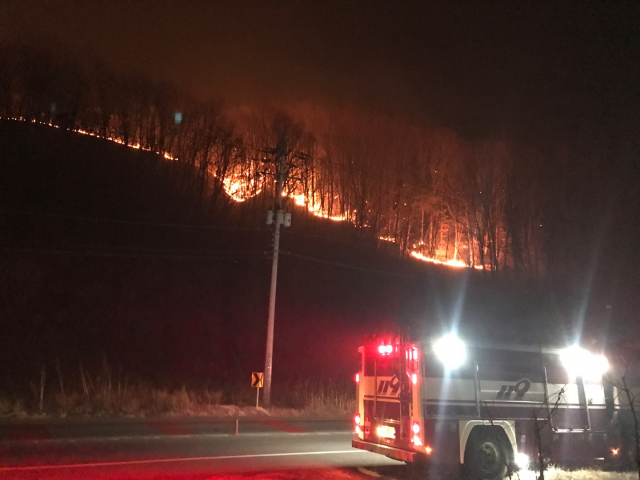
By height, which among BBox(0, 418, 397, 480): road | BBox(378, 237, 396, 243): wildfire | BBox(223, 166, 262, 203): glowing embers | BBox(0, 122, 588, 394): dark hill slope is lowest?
BBox(0, 418, 397, 480): road

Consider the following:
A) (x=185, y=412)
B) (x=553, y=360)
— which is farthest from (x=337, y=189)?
(x=553, y=360)

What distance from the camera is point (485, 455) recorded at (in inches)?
326

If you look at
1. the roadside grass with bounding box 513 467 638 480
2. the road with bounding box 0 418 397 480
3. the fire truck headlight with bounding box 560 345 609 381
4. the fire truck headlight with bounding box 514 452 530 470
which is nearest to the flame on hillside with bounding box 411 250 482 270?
the road with bounding box 0 418 397 480

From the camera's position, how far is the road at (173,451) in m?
8.27

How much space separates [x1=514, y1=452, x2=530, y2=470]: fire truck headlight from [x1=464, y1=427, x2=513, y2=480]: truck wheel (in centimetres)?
11

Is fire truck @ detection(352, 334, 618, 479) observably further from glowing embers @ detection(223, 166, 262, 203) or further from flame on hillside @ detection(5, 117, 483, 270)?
flame on hillside @ detection(5, 117, 483, 270)

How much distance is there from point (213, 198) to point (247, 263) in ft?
35.5

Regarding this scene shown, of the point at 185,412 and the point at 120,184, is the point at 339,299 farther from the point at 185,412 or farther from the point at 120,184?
the point at 120,184

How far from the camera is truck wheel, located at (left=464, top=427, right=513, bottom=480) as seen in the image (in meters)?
8.09

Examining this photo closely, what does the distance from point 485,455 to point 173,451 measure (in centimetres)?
612

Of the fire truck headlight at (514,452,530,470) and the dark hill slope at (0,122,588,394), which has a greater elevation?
the dark hill slope at (0,122,588,394)

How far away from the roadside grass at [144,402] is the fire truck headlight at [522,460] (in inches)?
483

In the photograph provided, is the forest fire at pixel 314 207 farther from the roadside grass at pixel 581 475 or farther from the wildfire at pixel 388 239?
the roadside grass at pixel 581 475

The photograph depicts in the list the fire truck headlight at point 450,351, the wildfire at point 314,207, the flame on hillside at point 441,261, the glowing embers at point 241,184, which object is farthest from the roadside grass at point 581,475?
the wildfire at point 314,207
